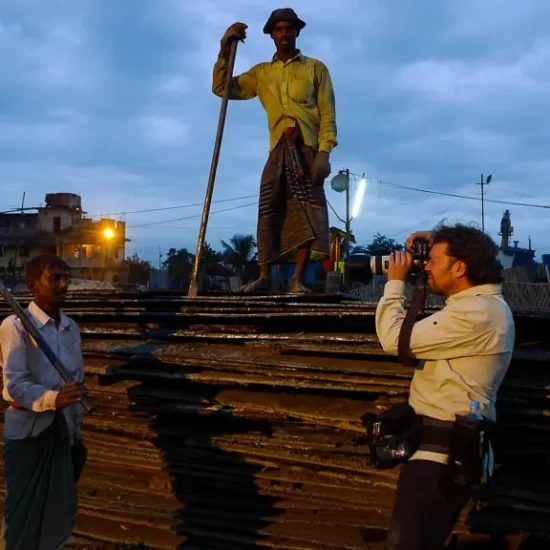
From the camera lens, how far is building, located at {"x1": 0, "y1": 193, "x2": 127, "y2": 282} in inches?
1547

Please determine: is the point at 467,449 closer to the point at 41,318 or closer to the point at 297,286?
the point at 41,318

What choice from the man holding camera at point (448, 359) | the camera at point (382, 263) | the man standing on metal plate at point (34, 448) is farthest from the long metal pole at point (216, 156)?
the man holding camera at point (448, 359)

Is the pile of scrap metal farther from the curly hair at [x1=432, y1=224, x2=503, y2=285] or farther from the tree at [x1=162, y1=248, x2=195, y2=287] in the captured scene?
the tree at [x1=162, y1=248, x2=195, y2=287]

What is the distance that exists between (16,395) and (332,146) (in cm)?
280

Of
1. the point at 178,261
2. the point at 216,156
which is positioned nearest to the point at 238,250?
the point at 178,261

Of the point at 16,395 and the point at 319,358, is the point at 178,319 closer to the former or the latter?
the point at 319,358

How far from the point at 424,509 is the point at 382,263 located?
3.60 feet

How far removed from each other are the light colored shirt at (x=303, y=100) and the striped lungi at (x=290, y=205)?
11 cm

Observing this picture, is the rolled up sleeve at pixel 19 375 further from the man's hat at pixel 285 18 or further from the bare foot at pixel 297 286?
the man's hat at pixel 285 18

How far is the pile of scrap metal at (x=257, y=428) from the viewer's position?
3.14 m

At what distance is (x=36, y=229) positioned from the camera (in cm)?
4116

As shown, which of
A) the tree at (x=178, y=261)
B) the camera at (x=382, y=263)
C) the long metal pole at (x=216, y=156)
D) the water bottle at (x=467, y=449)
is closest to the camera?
the water bottle at (x=467, y=449)

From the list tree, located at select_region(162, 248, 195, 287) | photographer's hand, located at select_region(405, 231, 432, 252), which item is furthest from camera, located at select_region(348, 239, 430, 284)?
tree, located at select_region(162, 248, 195, 287)

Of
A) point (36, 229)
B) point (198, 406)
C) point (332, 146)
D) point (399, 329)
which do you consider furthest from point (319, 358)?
point (36, 229)
